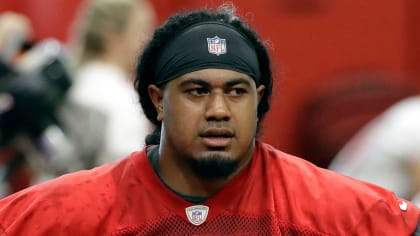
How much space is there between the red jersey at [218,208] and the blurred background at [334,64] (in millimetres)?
3800

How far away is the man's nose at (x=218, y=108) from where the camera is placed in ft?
15.1

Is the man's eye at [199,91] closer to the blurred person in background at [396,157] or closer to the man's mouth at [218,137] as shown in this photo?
the man's mouth at [218,137]

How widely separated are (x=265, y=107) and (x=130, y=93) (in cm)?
150

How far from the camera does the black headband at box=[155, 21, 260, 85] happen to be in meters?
4.68

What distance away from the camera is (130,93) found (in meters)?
6.38

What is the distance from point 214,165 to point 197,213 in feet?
0.52

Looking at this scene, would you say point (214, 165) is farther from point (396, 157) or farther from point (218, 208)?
point (396, 157)

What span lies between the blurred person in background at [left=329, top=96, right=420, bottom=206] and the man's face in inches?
60.2

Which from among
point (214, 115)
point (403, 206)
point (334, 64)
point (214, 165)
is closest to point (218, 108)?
point (214, 115)

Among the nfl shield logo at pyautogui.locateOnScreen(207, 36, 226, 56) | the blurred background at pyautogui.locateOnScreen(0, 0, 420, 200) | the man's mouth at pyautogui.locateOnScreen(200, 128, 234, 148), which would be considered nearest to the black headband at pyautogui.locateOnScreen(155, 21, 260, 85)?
the nfl shield logo at pyautogui.locateOnScreen(207, 36, 226, 56)

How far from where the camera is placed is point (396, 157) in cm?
631

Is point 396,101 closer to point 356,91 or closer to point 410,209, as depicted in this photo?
point 356,91

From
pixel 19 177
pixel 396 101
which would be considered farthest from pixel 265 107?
pixel 396 101

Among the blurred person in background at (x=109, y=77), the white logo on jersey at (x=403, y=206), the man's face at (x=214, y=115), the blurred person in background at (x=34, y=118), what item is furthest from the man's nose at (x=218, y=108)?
the blurred person in background at (x=34, y=118)
